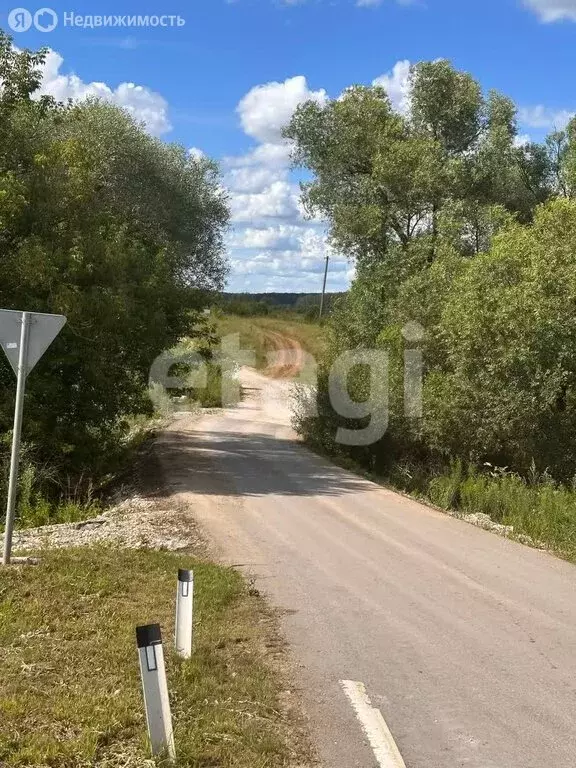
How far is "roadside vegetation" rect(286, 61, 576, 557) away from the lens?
17469 millimetres

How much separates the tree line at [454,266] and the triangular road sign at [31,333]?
11.5m

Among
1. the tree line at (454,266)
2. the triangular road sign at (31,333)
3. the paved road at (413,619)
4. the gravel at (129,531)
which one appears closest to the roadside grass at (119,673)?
the paved road at (413,619)

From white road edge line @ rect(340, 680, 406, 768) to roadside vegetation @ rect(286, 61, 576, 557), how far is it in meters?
6.31

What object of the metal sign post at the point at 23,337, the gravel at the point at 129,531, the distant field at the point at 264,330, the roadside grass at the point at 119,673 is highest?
the distant field at the point at 264,330

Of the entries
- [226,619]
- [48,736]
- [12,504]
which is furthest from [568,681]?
[12,504]

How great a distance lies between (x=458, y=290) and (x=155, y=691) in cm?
1661

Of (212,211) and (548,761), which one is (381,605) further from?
(212,211)

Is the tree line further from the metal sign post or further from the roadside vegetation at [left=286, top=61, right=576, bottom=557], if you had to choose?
the metal sign post

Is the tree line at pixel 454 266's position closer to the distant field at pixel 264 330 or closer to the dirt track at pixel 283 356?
the dirt track at pixel 283 356

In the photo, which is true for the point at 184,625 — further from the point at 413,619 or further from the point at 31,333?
the point at 31,333

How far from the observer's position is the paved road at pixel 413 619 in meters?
5.26

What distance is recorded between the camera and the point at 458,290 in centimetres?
1983

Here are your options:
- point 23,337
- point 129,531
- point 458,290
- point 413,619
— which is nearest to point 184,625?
point 413,619

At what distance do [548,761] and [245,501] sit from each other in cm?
1013
